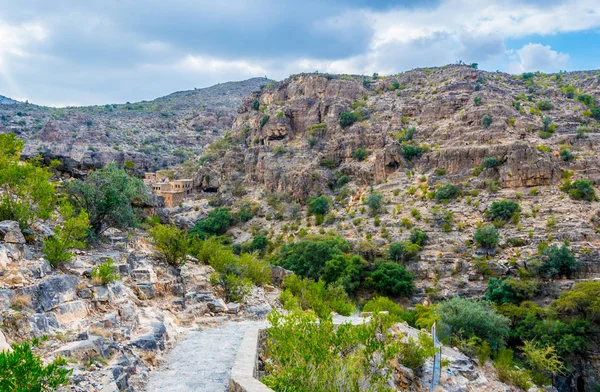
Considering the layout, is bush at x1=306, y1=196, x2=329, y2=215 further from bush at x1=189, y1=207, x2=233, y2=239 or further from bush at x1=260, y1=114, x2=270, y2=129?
bush at x1=260, y1=114, x2=270, y2=129

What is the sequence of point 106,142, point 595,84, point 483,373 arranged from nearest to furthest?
point 483,373 → point 595,84 → point 106,142

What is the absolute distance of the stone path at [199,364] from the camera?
7532mm

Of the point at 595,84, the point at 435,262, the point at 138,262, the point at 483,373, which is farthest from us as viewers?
the point at 595,84

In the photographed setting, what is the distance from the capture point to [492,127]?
4312 centimetres

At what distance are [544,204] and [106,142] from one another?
71.4 metres

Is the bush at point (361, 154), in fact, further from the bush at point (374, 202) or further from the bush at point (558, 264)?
the bush at point (558, 264)

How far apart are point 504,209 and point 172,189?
39036mm

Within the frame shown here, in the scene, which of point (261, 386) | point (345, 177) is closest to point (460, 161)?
point (345, 177)

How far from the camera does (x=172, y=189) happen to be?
53.7 metres

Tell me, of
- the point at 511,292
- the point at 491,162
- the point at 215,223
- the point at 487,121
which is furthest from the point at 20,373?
the point at 487,121

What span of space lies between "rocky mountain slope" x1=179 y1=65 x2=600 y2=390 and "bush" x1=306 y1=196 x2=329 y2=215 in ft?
3.33

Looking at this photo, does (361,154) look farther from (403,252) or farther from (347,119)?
(403,252)

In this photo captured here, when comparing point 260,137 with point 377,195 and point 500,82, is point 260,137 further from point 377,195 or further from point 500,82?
point 500,82

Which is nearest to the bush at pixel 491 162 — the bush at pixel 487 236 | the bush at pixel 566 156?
the bush at pixel 566 156
